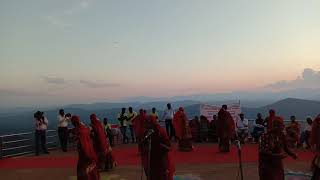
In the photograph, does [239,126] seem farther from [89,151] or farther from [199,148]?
[89,151]

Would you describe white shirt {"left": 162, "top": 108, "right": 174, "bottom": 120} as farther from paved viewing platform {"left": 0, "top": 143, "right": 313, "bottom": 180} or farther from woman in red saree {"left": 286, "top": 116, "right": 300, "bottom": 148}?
woman in red saree {"left": 286, "top": 116, "right": 300, "bottom": 148}

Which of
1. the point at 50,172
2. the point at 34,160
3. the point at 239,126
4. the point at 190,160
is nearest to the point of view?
the point at 50,172

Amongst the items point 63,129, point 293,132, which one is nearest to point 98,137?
point 63,129

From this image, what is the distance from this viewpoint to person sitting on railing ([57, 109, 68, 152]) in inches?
922

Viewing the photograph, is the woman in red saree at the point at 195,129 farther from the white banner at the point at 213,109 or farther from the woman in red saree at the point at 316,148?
the woman in red saree at the point at 316,148

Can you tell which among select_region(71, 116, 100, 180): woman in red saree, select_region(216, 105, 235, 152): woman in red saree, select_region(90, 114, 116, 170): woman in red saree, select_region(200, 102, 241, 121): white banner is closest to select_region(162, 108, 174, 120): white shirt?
select_region(200, 102, 241, 121): white banner

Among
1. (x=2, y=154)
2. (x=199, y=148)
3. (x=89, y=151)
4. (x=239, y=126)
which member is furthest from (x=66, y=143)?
(x=89, y=151)

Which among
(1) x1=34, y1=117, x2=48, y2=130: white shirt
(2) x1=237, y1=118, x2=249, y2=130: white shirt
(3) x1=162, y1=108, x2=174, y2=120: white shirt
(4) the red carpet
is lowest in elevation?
(4) the red carpet

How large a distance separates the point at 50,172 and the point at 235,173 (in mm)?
5912

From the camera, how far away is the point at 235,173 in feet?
53.5

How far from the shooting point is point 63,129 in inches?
924

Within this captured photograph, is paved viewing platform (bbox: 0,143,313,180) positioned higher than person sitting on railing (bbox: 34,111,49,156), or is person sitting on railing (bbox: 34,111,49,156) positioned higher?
person sitting on railing (bbox: 34,111,49,156)

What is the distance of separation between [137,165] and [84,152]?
6659mm

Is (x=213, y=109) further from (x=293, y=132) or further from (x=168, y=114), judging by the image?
(x=293, y=132)
